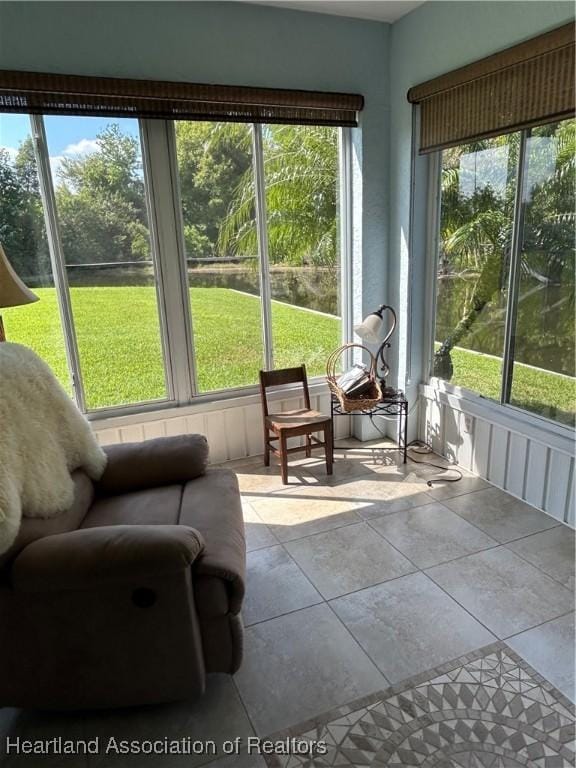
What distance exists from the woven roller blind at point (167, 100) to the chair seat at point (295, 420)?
1787 mm

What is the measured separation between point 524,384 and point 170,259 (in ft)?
7.09

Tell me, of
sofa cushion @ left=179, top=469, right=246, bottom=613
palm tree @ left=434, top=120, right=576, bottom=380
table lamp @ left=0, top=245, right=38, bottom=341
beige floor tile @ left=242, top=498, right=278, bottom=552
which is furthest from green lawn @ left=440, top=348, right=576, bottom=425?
table lamp @ left=0, top=245, right=38, bottom=341

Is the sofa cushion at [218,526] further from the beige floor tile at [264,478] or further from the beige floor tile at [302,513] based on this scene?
the beige floor tile at [264,478]

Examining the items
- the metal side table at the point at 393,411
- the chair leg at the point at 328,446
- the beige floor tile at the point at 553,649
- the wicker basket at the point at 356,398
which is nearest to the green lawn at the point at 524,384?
the metal side table at the point at 393,411

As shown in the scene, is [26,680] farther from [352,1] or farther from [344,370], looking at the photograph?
[352,1]

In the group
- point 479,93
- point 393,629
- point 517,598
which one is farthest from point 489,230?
point 393,629

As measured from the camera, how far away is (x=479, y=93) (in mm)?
2523

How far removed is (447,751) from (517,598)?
0.78 metres

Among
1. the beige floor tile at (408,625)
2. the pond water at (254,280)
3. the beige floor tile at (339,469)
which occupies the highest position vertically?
the pond water at (254,280)

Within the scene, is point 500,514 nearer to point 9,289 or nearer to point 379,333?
point 379,333

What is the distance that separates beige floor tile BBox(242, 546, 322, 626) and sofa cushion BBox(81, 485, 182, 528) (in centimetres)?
52

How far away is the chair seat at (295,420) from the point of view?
3.03 metres

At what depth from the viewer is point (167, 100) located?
8.69 ft

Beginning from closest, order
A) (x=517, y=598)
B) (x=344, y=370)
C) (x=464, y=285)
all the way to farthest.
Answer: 1. (x=517, y=598)
2. (x=464, y=285)
3. (x=344, y=370)
